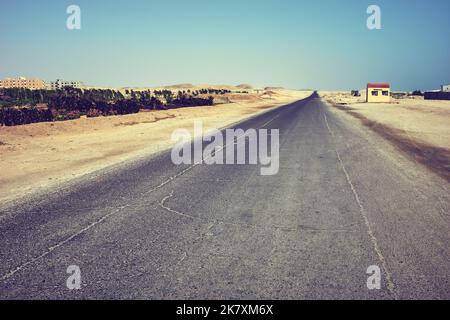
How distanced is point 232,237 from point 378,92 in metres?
70.4

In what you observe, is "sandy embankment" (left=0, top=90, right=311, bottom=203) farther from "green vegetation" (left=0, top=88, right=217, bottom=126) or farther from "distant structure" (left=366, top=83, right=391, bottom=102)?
"distant structure" (left=366, top=83, right=391, bottom=102)

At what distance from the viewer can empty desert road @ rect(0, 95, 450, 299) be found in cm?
410

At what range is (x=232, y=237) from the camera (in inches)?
216

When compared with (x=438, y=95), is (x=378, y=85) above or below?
above

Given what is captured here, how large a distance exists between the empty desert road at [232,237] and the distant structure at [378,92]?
64.1 metres

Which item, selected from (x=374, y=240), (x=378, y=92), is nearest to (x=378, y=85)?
(x=378, y=92)

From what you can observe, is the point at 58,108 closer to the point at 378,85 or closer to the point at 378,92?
the point at 378,92

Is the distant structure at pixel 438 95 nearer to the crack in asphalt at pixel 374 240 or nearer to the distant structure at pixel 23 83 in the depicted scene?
the crack in asphalt at pixel 374 240

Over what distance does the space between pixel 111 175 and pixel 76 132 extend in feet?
45.8

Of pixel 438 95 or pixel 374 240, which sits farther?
pixel 438 95

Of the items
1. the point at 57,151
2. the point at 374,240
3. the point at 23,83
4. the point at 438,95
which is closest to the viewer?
the point at 374,240

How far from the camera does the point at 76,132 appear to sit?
22328 mm

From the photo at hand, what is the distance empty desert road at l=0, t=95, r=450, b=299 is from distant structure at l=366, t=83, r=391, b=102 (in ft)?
210
